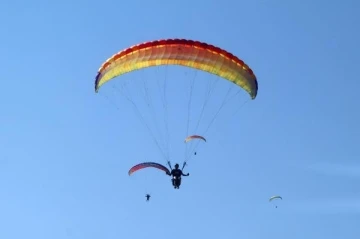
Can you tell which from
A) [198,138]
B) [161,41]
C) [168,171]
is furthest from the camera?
[198,138]

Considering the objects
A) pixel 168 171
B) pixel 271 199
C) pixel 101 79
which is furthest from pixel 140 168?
pixel 271 199

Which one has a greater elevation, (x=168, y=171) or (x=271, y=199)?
(x=271, y=199)

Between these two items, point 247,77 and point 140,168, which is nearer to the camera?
point 247,77

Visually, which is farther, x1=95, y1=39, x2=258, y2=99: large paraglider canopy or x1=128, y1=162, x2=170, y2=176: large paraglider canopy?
x1=128, y1=162, x2=170, y2=176: large paraglider canopy

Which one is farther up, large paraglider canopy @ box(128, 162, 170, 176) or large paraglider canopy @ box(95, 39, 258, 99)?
large paraglider canopy @ box(95, 39, 258, 99)

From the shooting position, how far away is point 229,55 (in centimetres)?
4384

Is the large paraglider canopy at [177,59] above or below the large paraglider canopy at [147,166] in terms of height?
above

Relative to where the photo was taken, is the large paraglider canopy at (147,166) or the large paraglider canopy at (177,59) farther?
the large paraglider canopy at (147,166)

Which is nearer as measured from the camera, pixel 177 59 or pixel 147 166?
pixel 177 59

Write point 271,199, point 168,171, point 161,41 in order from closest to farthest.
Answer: point 161,41 → point 168,171 → point 271,199

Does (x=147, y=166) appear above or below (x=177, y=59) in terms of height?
below

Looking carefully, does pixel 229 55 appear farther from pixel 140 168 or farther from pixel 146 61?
pixel 140 168

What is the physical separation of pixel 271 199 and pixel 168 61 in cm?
2435

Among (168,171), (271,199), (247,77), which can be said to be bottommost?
(168,171)
